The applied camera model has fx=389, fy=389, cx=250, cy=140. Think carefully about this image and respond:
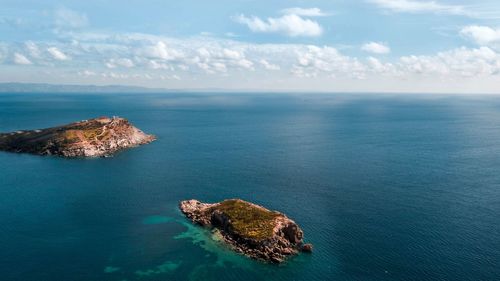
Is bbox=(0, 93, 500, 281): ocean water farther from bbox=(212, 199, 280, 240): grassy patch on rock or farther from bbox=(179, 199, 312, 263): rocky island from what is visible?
bbox=(212, 199, 280, 240): grassy patch on rock

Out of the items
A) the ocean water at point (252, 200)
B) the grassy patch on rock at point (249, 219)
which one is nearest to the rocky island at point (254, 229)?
the grassy patch on rock at point (249, 219)

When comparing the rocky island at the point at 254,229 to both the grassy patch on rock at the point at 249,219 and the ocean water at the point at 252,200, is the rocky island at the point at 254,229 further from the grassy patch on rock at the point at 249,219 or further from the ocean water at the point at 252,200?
the ocean water at the point at 252,200

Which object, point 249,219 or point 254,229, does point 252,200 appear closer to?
point 249,219

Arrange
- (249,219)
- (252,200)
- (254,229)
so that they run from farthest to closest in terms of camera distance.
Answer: (252,200)
(249,219)
(254,229)

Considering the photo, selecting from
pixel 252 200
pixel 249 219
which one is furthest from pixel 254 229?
pixel 252 200

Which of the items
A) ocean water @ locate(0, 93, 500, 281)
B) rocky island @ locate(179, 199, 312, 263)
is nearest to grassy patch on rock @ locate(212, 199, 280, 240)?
rocky island @ locate(179, 199, 312, 263)

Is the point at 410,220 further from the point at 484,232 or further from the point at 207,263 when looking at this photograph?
the point at 207,263

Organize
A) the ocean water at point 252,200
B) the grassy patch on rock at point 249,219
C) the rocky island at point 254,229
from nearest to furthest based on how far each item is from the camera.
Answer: the ocean water at point 252,200 → the rocky island at point 254,229 → the grassy patch on rock at point 249,219

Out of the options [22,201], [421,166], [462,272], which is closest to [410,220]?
[462,272]
